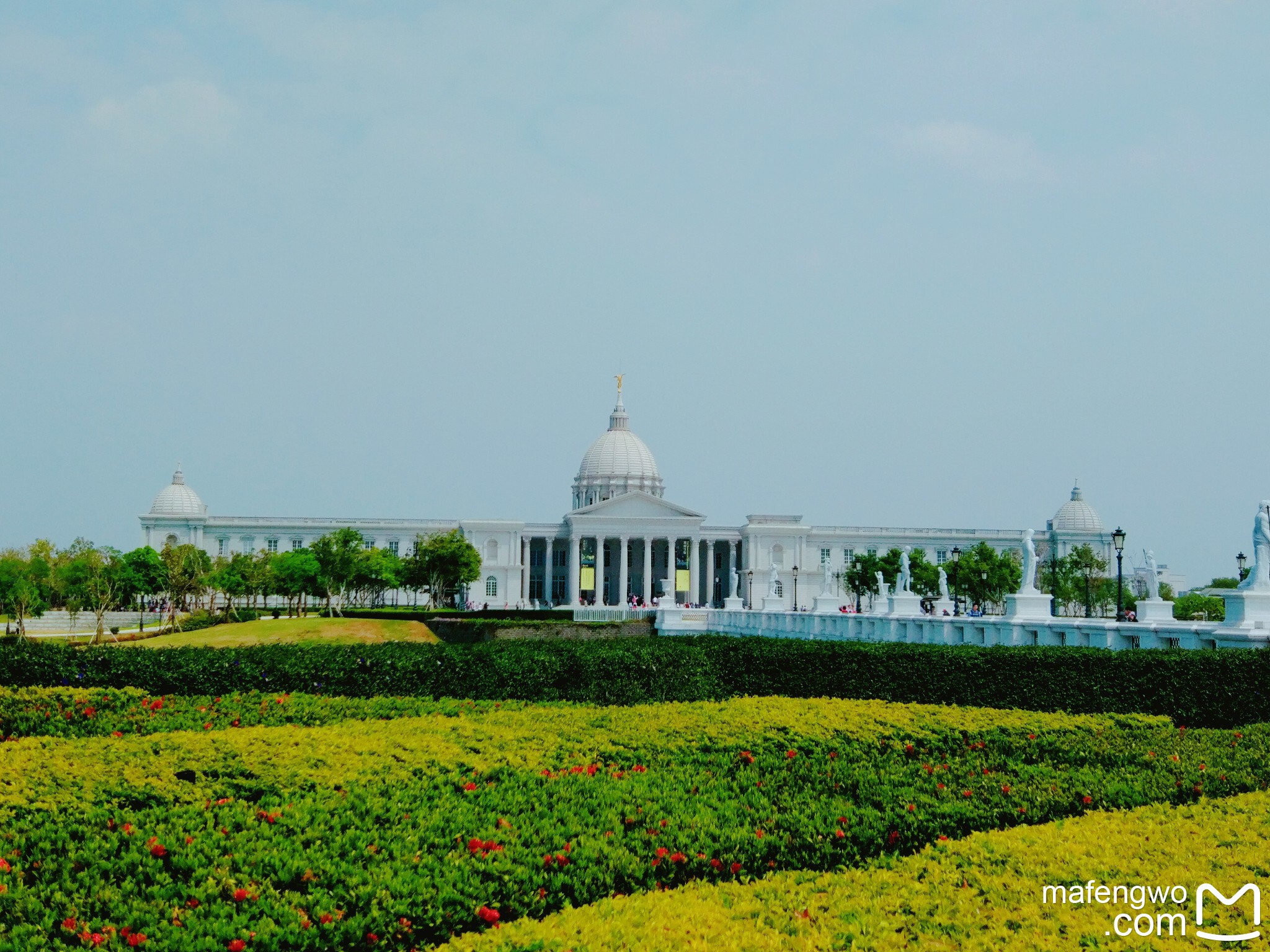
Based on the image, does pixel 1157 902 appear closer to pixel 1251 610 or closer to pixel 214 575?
pixel 1251 610

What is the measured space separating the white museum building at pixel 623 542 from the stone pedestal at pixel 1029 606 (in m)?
77.1

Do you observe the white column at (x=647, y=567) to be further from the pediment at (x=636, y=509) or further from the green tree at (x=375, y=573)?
the green tree at (x=375, y=573)

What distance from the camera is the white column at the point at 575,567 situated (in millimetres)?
107250

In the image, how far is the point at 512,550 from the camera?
357 feet

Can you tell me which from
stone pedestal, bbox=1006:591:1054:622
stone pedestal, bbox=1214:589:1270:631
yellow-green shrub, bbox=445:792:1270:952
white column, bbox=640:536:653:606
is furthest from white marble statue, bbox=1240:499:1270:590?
white column, bbox=640:536:653:606

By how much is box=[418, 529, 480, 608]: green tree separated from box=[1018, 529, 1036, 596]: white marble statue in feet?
204

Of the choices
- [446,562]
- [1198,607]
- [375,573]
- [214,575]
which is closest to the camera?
[1198,607]

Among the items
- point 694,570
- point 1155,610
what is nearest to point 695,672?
point 1155,610

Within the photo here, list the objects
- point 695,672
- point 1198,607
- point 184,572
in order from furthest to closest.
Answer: point 184,572
point 1198,607
point 695,672

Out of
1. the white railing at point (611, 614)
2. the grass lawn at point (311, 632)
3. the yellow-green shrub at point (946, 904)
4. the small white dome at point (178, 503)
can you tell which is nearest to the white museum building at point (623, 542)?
the small white dome at point (178, 503)

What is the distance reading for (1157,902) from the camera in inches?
275

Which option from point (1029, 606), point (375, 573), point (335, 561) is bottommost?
point (1029, 606)

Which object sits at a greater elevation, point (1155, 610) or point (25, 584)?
point (25, 584)

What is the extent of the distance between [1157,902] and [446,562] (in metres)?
82.2
